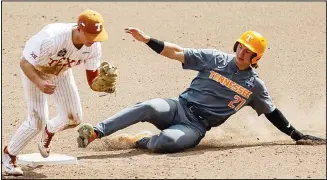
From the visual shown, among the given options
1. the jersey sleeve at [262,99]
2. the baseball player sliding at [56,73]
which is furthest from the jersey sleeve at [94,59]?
the jersey sleeve at [262,99]

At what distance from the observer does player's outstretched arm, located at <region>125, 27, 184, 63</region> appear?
8461 millimetres

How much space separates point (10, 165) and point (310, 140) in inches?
116

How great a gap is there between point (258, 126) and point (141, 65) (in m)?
2.82

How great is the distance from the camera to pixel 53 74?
775 centimetres

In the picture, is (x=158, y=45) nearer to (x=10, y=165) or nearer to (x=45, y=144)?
(x=45, y=144)

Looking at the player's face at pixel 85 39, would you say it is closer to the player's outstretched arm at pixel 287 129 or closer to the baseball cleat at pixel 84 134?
the baseball cleat at pixel 84 134

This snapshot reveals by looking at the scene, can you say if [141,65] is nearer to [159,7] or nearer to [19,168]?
[159,7]

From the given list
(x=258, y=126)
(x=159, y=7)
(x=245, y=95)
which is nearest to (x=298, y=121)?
(x=258, y=126)

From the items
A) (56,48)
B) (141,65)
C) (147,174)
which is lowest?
(141,65)

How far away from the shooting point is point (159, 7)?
14719 millimetres

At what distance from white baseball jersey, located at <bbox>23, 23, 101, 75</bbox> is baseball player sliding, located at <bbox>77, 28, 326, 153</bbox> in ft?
2.98

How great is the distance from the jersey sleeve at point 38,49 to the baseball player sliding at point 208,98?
1.23 meters

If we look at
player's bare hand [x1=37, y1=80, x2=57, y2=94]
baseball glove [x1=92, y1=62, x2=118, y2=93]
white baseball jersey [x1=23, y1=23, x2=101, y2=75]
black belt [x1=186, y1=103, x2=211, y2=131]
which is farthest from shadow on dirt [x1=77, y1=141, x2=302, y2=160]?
player's bare hand [x1=37, y1=80, x2=57, y2=94]

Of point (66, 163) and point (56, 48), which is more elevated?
point (56, 48)
